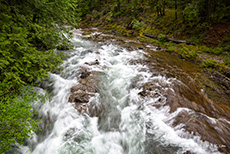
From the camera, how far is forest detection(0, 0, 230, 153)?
3.45 metres

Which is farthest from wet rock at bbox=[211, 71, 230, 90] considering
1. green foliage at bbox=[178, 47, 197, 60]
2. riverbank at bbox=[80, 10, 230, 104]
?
green foliage at bbox=[178, 47, 197, 60]

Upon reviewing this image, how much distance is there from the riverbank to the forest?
65mm

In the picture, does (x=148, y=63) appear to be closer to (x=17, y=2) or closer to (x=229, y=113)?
(x=229, y=113)

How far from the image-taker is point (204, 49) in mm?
11352

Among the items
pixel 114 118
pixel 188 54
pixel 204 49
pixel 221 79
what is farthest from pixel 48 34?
pixel 204 49

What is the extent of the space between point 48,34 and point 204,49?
12433 mm

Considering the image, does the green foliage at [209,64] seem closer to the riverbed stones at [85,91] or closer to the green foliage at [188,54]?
the green foliage at [188,54]

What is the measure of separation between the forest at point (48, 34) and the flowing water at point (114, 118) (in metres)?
0.91

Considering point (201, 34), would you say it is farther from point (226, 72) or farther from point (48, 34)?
point (48, 34)

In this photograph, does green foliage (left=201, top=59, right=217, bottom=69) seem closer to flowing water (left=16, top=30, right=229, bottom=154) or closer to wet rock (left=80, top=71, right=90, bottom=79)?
flowing water (left=16, top=30, right=229, bottom=154)

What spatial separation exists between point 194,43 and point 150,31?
7.01 metres

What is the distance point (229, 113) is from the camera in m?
5.26

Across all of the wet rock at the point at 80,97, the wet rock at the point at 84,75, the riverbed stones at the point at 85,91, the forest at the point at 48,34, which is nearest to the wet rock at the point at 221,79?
the forest at the point at 48,34

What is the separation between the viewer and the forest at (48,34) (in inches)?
136
